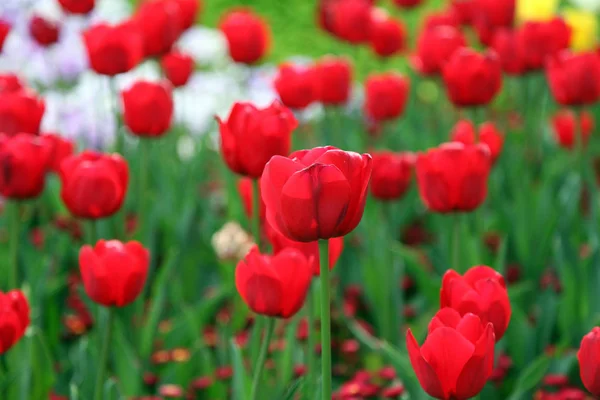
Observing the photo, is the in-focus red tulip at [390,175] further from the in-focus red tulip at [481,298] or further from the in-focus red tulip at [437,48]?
the in-focus red tulip at [481,298]

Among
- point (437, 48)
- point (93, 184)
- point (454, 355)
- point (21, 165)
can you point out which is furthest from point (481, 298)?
point (437, 48)

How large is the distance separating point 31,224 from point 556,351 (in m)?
1.90

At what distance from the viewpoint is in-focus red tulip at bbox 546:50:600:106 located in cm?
227

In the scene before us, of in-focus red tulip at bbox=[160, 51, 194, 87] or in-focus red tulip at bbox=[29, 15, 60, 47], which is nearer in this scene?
in-focus red tulip at bbox=[29, 15, 60, 47]

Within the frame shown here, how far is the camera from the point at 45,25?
8.77ft

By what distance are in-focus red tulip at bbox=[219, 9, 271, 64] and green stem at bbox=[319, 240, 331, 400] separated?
2.08 m

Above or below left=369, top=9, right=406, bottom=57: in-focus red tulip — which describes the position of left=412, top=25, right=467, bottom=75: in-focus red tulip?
above

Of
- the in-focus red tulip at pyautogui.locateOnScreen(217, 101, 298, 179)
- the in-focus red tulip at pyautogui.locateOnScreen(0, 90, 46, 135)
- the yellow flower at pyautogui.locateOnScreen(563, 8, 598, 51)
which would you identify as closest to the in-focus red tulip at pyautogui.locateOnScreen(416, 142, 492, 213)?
the in-focus red tulip at pyautogui.locateOnScreen(217, 101, 298, 179)

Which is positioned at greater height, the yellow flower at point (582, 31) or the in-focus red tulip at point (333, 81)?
the in-focus red tulip at point (333, 81)

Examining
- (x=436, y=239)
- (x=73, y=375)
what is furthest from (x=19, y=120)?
(x=436, y=239)

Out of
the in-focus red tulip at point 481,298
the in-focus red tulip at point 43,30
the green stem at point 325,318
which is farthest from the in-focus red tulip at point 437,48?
the green stem at point 325,318

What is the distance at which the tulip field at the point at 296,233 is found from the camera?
115cm

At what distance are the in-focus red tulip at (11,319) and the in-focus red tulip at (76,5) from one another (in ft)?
4.49

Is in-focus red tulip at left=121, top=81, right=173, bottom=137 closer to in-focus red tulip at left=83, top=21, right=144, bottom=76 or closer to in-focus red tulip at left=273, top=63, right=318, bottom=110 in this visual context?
in-focus red tulip at left=83, top=21, right=144, bottom=76
